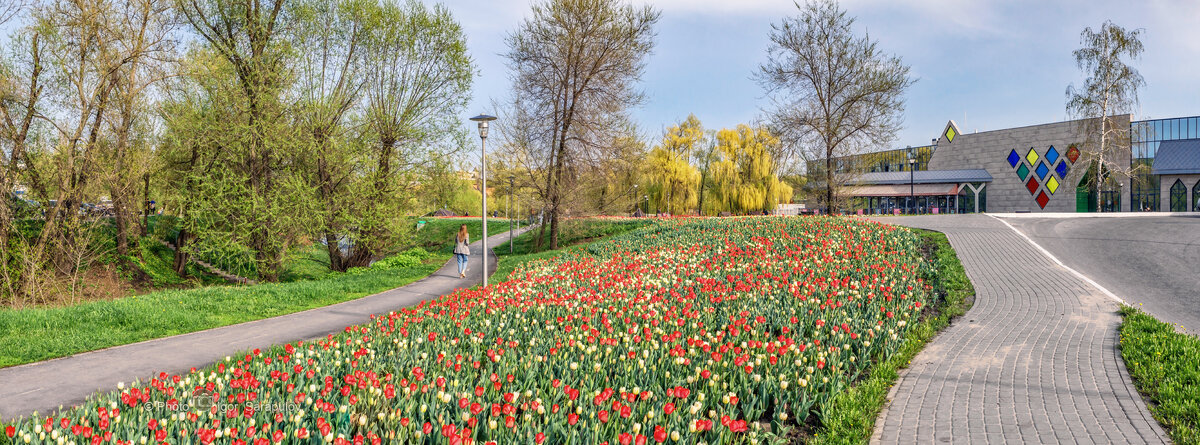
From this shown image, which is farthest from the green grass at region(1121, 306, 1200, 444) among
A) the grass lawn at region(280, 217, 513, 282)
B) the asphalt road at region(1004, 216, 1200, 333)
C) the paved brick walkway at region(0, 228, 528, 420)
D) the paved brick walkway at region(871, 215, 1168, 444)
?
the grass lawn at region(280, 217, 513, 282)

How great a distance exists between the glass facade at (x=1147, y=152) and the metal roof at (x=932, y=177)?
9.20 metres

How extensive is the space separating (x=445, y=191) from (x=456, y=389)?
688 inches

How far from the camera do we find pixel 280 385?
16.7ft

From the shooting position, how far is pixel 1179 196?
4259 cm

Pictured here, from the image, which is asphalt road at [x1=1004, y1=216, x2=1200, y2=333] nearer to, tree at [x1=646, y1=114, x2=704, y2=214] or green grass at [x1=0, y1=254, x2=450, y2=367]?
green grass at [x1=0, y1=254, x2=450, y2=367]

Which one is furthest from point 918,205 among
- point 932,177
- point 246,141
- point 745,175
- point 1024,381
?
point 1024,381

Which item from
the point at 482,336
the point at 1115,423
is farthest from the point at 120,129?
the point at 1115,423

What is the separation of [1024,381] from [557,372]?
453 cm

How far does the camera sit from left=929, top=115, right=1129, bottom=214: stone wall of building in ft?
149

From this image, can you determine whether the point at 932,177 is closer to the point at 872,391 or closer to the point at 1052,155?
the point at 1052,155

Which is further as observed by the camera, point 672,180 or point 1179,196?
point 1179,196

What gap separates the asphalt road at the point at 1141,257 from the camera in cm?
1013

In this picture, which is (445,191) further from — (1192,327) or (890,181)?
(890,181)

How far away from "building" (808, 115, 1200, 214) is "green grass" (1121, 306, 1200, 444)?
31175 mm
